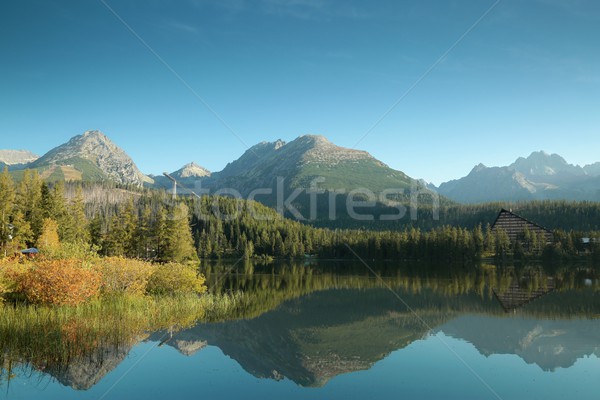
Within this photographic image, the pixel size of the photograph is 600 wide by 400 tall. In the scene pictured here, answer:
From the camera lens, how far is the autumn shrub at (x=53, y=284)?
27109 mm

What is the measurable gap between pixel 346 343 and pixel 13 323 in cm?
1856

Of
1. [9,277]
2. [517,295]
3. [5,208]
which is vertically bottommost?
[517,295]

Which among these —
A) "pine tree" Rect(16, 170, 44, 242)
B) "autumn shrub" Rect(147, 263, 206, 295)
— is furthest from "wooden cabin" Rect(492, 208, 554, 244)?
"pine tree" Rect(16, 170, 44, 242)

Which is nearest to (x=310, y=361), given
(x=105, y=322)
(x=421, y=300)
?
(x=105, y=322)

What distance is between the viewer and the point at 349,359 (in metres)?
23.0

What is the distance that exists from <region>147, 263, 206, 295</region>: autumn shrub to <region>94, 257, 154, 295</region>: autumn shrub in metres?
4.21

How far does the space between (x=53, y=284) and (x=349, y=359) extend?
1866 centimetres

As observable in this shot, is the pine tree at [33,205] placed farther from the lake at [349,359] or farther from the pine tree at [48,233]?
the lake at [349,359]

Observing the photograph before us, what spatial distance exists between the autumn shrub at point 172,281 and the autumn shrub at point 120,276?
4.21m

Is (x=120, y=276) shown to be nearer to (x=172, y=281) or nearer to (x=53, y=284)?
(x=53, y=284)

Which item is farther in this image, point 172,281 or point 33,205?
point 33,205

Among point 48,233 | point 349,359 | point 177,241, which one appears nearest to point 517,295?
point 349,359

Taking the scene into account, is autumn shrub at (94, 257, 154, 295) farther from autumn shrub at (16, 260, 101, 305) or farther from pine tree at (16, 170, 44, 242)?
pine tree at (16, 170, 44, 242)

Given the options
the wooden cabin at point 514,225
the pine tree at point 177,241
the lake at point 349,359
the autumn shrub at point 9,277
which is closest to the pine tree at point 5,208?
the pine tree at point 177,241
